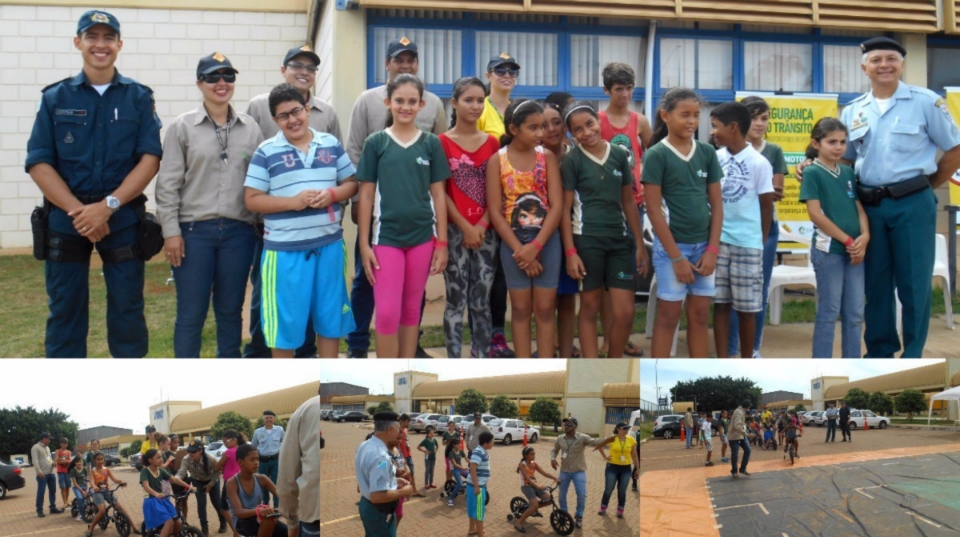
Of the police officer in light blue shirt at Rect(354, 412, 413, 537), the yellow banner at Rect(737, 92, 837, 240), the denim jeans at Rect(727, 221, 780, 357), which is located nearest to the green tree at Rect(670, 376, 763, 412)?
the police officer in light blue shirt at Rect(354, 412, 413, 537)

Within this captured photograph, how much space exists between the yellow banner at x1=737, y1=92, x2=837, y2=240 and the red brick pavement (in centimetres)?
517

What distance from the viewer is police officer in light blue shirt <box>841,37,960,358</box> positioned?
5312 millimetres

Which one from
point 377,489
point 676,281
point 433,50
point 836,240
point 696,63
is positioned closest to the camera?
point 377,489

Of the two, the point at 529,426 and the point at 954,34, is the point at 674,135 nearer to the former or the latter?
the point at 529,426

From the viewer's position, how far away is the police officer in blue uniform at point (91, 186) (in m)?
4.70

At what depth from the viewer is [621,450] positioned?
3.29m

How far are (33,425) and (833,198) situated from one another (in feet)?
13.9

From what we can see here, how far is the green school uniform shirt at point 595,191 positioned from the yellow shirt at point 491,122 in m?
0.70

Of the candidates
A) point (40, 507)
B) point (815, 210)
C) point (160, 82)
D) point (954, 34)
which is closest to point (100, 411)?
point (40, 507)

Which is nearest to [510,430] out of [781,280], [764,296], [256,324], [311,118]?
[256,324]

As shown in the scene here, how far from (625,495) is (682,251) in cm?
205

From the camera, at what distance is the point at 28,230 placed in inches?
404

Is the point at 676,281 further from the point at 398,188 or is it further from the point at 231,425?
the point at 231,425

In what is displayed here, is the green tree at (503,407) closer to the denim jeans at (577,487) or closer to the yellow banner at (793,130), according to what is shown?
the denim jeans at (577,487)
